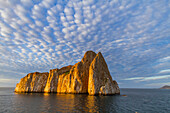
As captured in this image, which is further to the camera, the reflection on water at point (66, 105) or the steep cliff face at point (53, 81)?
the steep cliff face at point (53, 81)

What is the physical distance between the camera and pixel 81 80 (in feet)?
274

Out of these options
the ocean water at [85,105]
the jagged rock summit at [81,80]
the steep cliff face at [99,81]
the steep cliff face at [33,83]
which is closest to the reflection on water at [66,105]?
the ocean water at [85,105]

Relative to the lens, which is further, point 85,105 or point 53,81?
point 53,81

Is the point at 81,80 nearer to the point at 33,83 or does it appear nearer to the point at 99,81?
the point at 99,81

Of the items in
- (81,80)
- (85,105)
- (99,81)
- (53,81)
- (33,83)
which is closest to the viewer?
(85,105)

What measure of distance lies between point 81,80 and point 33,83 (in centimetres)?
6526

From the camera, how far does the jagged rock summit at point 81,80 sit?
224 feet

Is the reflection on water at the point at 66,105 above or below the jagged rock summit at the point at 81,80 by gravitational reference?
below

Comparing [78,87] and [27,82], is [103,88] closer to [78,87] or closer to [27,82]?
[78,87]

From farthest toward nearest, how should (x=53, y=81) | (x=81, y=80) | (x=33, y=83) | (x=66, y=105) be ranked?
(x=33, y=83), (x=53, y=81), (x=81, y=80), (x=66, y=105)

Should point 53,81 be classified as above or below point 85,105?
above

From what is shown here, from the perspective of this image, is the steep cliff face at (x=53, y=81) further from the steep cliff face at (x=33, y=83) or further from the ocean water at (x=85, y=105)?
the ocean water at (x=85, y=105)

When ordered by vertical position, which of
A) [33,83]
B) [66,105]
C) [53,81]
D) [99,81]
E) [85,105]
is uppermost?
[53,81]

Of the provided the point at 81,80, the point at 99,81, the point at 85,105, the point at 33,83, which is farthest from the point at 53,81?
the point at 85,105
